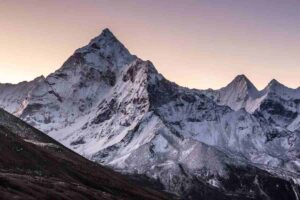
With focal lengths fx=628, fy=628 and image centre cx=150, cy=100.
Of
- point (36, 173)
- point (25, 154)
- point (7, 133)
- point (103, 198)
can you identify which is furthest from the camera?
point (7, 133)

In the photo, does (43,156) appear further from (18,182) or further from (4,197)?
(4,197)

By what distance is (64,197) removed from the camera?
125812 millimetres

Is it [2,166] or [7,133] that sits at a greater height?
[7,133]

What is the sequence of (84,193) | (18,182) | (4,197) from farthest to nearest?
(84,193) → (18,182) → (4,197)

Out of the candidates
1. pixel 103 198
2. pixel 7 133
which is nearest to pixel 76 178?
pixel 7 133

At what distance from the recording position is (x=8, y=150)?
6811 inches

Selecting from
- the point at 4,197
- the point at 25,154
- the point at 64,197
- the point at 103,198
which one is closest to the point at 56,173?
the point at 25,154

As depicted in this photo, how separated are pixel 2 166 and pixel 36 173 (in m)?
14.6

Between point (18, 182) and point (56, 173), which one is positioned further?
point (56, 173)

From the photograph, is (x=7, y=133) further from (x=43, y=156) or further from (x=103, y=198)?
(x=103, y=198)

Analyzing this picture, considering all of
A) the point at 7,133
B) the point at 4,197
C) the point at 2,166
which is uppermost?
the point at 7,133

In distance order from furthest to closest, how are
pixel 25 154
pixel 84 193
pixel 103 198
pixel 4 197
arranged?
pixel 25 154 → pixel 103 198 → pixel 84 193 → pixel 4 197

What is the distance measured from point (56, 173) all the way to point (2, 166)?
31.1m

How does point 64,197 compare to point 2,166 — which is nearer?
point 64,197
